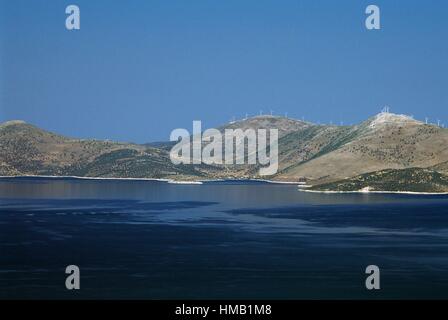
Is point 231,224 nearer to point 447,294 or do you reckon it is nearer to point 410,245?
point 410,245

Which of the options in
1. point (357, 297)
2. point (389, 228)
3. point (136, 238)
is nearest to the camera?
point (357, 297)

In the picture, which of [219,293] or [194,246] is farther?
[194,246]
